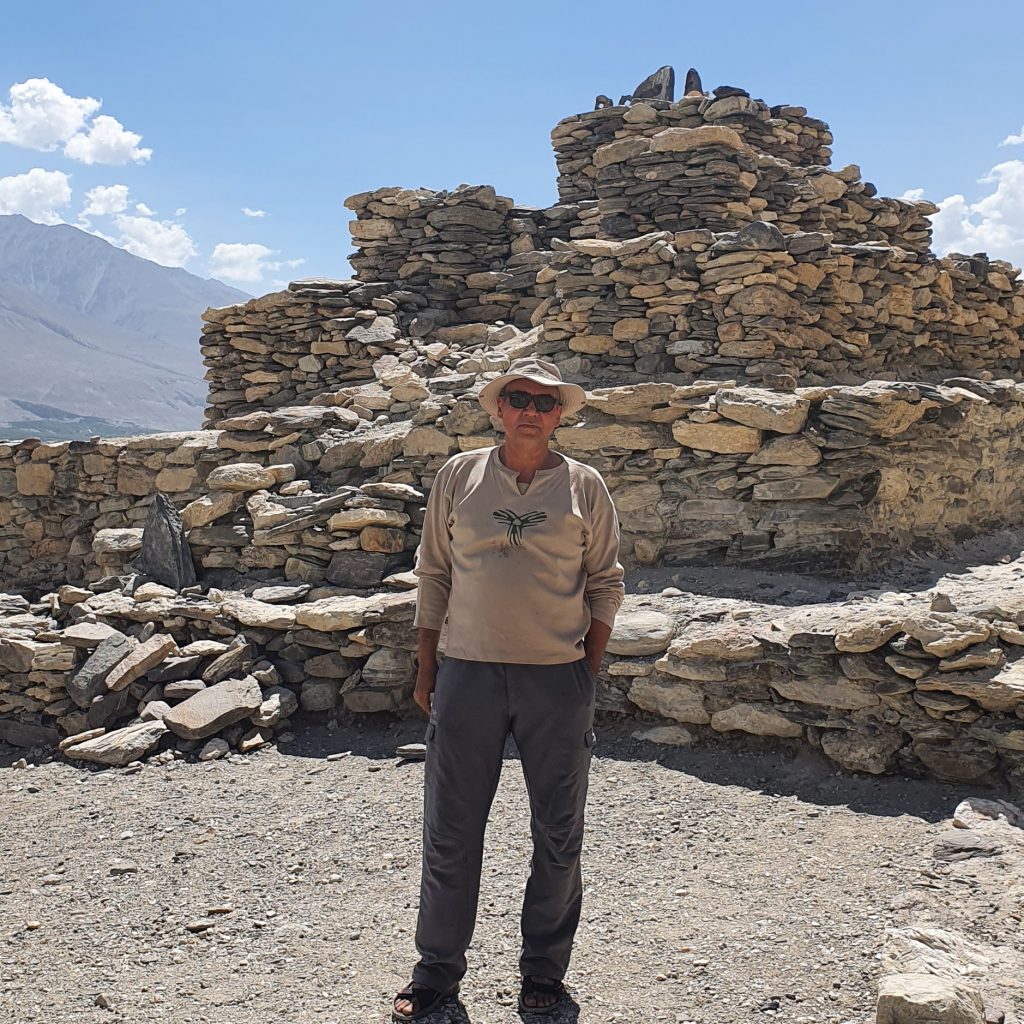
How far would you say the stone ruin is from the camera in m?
4.98

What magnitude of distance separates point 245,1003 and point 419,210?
32.1 feet

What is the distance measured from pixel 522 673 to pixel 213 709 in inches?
137

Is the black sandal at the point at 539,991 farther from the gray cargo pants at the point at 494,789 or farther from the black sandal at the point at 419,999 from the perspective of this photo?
the black sandal at the point at 419,999

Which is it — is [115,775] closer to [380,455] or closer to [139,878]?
Answer: [139,878]

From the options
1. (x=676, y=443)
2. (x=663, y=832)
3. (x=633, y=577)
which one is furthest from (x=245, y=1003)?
(x=676, y=443)

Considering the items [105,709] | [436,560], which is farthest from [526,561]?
[105,709]

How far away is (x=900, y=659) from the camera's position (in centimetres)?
450

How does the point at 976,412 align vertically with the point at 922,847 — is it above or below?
above

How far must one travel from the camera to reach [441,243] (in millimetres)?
11219

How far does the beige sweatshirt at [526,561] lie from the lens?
284 cm

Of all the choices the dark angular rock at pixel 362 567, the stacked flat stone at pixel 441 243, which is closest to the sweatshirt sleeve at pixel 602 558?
the dark angular rock at pixel 362 567

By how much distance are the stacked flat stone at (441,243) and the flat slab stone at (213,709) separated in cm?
614

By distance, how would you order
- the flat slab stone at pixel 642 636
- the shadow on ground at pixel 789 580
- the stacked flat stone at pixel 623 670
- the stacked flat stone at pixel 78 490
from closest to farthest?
the stacked flat stone at pixel 623 670, the flat slab stone at pixel 642 636, the shadow on ground at pixel 789 580, the stacked flat stone at pixel 78 490

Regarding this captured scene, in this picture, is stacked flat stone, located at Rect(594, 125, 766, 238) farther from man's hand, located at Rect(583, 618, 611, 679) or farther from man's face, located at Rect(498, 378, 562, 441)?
man's hand, located at Rect(583, 618, 611, 679)
